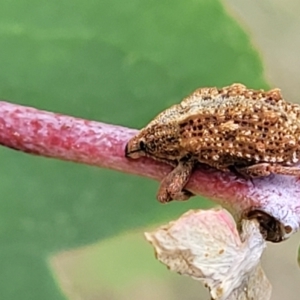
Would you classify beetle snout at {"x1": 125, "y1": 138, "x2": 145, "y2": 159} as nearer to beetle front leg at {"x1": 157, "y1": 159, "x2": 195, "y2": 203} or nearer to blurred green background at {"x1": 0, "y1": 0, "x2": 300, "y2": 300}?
beetle front leg at {"x1": 157, "y1": 159, "x2": 195, "y2": 203}

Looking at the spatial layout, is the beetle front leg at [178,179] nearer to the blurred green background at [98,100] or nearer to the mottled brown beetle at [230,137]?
the mottled brown beetle at [230,137]

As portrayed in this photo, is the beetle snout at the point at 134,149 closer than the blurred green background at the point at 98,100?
Yes

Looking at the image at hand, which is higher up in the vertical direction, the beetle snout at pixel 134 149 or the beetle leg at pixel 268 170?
the beetle leg at pixel 268 170

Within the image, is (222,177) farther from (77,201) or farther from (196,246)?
(77,201)

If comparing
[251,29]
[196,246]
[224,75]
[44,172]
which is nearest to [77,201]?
[44,172]

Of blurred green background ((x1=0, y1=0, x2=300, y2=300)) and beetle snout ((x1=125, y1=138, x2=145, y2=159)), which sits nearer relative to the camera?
beetle snout ((x1=125, y1=138, x2=145, y2=159))

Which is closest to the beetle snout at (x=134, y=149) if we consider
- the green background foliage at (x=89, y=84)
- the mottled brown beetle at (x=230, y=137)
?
the mottled brown beetle at (x=230, y=137)

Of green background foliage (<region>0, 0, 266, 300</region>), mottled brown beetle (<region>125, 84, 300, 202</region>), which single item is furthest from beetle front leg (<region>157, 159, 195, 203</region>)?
green background foliage (<region>0, 0, 266, 300</region>)
